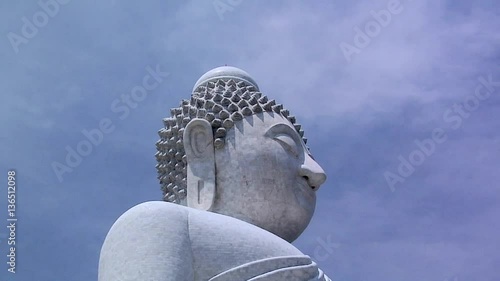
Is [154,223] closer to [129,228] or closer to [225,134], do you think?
[129,228]

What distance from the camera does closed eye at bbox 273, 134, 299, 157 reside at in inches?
286

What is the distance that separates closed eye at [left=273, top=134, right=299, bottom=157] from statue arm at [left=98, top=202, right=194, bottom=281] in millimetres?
1624

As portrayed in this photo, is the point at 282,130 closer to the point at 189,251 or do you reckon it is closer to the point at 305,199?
the point at 305,199

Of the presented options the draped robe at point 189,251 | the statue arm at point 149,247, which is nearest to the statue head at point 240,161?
the draped robe at point 189,251

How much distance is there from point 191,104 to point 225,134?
0.59 metres

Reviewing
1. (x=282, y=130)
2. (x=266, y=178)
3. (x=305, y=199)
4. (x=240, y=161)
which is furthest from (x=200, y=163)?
(x=305, y=199)

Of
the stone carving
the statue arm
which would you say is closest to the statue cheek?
the stone carving

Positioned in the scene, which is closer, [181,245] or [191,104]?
[181,245]

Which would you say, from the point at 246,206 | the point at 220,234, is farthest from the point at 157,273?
the point at 246,206

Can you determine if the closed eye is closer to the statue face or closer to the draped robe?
the statue face

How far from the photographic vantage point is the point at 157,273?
212 inches

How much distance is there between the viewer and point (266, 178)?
23.2ft

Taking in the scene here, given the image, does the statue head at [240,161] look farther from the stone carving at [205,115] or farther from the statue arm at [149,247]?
the statue arm at [149,247]

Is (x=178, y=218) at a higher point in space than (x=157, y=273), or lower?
higher
